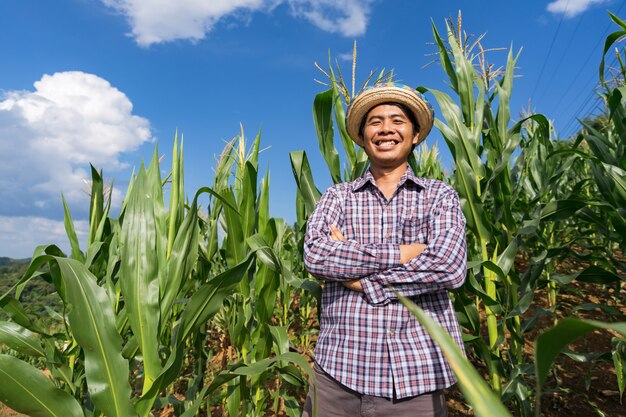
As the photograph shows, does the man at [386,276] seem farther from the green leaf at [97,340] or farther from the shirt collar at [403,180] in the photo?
the green leaf at [97,340]

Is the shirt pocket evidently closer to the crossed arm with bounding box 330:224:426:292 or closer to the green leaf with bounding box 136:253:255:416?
the crossed arm with bounding box 330:224:426:292

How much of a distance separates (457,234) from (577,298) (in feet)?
12.6

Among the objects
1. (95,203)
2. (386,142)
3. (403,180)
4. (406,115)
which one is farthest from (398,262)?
(95,203)

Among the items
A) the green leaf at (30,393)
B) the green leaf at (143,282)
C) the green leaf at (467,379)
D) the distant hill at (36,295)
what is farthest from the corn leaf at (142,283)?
the green leaf at (467,379)

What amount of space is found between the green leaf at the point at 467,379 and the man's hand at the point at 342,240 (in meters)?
1.11

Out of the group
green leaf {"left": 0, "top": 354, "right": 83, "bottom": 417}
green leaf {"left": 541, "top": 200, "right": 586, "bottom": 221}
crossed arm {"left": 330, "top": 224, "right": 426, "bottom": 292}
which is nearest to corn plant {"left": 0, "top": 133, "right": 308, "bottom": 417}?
green leaf {"left": 0, "top": 354, "right": 83, "bottom": 417}

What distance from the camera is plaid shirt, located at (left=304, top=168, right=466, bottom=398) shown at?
1.44 meters

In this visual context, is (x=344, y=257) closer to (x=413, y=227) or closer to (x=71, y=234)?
(x=413, y=227)

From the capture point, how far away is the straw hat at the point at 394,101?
5.74ft

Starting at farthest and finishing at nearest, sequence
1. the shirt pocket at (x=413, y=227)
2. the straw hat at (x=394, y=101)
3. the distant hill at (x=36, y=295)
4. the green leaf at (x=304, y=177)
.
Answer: the distant hill at (x=36, y=295), the green leaf at (x=304, y=177), the straw hat at (x=394, y=101), the shirt pocket at (x=413, y=227)

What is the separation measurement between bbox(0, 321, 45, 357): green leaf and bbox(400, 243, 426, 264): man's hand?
143 cm

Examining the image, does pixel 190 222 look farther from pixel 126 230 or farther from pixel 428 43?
pixel 428 43

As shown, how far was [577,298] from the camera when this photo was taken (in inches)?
176

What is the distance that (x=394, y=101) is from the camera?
177cm
